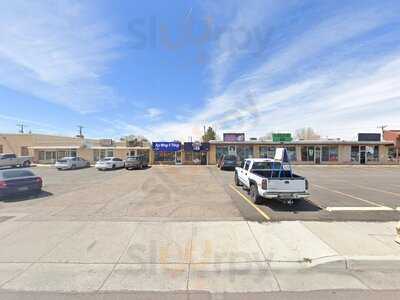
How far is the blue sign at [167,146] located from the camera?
1330 inches

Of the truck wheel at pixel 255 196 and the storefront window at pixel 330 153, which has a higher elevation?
the storefront window at pixel 330 153

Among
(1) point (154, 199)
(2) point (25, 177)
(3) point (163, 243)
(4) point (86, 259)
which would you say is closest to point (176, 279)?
(3) point (163, 243)

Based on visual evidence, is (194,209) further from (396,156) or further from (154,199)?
(396,156)

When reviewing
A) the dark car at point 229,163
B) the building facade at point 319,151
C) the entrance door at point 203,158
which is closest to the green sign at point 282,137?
the building facade at point 319,151

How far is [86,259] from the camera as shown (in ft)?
15.4

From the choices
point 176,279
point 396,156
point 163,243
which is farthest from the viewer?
point 396,156

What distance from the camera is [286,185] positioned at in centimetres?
847

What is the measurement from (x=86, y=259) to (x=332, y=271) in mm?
4768

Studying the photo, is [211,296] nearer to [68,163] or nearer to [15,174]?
[15,174]

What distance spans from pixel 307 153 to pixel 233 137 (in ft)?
36.7

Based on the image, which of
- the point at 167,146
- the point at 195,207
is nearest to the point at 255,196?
the point at 195,207

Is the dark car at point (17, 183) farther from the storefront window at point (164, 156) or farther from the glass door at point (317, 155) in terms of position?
the glass door at point (317, 155)

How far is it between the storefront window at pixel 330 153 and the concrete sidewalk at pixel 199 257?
30.6 metres

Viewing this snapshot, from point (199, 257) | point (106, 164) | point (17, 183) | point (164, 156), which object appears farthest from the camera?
point (164, 156)
